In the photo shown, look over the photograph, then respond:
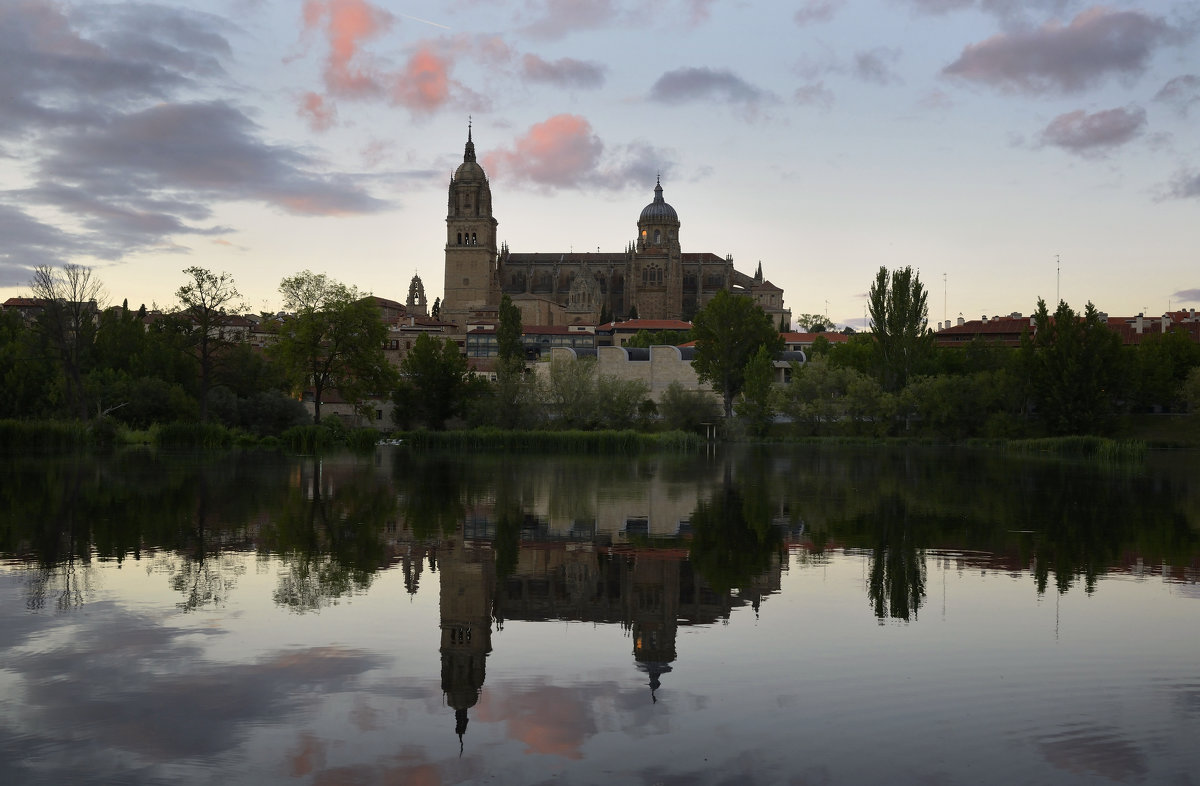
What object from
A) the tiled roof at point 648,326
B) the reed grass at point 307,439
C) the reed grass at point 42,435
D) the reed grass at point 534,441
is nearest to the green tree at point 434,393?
the reed grass at point 534,441

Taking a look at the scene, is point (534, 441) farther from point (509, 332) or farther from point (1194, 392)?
point (509, 332)

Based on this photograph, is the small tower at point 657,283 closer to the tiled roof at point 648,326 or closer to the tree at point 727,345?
the tiled roof at point 648,326

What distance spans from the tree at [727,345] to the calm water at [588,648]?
208 ft

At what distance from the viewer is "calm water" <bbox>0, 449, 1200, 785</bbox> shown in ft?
19.4

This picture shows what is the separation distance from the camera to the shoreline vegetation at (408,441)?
40.0 metres

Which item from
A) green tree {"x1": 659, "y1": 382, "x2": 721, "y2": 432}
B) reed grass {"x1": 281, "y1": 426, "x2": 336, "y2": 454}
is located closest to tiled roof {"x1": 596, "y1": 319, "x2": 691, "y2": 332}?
green tree {"x1": 659, "y1": 382, "x2": 721, "y2": 432}

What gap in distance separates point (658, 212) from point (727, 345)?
85731 millimetres

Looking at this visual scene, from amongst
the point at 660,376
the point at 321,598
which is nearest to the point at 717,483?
the point at 321,598

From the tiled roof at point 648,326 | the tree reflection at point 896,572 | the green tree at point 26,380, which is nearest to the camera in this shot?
the tree reflection at point 896,572

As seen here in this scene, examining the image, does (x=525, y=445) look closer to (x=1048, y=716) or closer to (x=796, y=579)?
(x=796, y=579)

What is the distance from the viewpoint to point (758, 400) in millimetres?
73250

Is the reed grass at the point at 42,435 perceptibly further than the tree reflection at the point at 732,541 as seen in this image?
Yes

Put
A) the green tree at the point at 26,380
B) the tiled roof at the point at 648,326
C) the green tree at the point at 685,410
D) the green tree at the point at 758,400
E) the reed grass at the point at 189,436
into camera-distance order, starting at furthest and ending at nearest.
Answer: the tiled roof at the point at 648,326 < the green tree at the point at 758,400 < the green tree at the point at 685,410 < the green tree at the point at 26,380 < the reed grass at the point at 189,436

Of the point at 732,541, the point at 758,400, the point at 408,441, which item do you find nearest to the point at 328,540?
the point at 732,541
